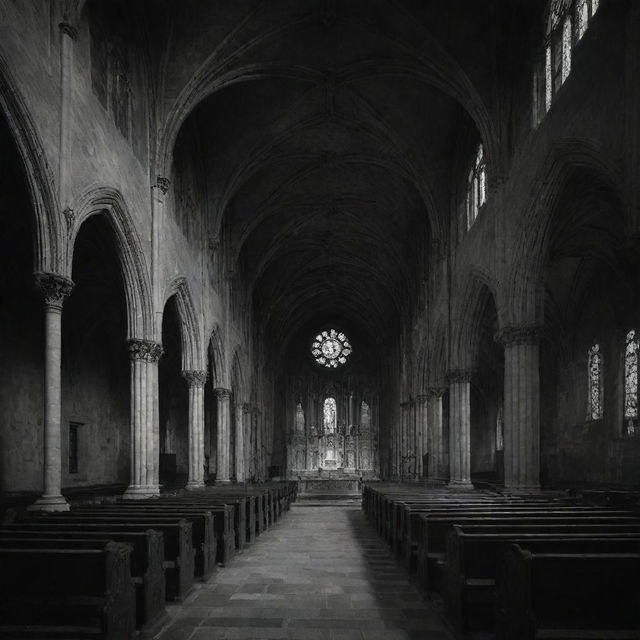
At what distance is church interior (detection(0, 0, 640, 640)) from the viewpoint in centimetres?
727

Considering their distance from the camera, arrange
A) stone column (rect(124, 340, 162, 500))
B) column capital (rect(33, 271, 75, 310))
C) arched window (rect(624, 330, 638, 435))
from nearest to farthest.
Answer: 1. column capital (rect(33, 271, 75, 310))
2. stone column (rect(124, 340, 162, 500))
3. arched window (rect(624, 330, 638, 435))

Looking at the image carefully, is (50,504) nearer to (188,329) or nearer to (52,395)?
(52,395)

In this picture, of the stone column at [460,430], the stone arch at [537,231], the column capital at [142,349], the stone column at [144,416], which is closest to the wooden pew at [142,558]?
the stone column at [144,416]

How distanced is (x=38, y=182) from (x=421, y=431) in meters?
27.4

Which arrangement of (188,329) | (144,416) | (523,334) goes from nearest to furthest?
(523,334), (144,416), (188,329)

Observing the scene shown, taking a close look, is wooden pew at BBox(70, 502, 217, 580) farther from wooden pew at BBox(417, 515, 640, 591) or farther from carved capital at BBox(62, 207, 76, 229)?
carved capital at BBox(62, 207, 76, 229)

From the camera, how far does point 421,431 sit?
3622 centimetres

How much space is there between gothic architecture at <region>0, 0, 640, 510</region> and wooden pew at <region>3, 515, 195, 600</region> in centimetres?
438

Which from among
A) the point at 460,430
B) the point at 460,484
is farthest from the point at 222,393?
the point at 460,484

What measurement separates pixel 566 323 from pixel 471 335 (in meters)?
7.16

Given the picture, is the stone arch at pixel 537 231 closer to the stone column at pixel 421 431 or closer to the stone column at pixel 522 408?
the stone column at pixel 522 408

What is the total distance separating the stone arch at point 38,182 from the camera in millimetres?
11820

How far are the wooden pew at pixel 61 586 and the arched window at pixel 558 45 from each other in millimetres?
14175

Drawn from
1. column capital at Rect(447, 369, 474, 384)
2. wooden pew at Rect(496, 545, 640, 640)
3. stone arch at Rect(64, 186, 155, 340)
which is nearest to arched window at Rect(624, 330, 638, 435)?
column capital at Rect(447, 369, 474, 384)
